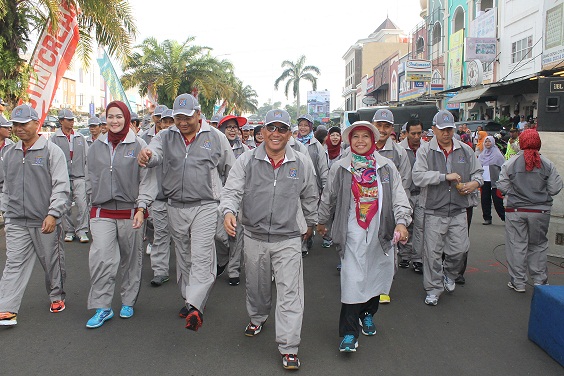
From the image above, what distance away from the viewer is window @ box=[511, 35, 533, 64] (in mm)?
21500

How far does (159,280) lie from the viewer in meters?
6.65

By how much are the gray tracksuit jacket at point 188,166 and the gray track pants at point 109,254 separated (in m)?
0.54

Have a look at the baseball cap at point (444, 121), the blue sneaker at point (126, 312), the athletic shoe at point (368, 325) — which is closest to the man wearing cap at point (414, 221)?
the baseball cap at point (444, 121)

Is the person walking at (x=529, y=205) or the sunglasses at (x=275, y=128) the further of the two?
the person walking at (x=529, y=205)

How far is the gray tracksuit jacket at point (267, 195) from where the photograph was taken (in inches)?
175

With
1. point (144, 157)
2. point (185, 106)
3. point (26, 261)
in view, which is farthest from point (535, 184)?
point (26, 261)

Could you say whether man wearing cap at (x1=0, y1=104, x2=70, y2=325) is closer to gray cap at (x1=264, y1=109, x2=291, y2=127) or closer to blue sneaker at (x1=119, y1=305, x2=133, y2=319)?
blue sneaker at (x1=119, y1=305, x2=133, y2=319)

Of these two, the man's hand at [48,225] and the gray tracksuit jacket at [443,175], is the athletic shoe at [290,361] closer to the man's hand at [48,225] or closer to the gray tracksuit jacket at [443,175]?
the man's hand at [48,225]

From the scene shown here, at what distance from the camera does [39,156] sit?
17.4 feet

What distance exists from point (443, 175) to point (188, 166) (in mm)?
2765

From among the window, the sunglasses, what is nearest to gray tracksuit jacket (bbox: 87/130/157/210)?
the sunglasses

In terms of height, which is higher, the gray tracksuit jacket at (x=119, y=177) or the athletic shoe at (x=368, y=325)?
the gray tracksuit jacket at (x=119, y=177)

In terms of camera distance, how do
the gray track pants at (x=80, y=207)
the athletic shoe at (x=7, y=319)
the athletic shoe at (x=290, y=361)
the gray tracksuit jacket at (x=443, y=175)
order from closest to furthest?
the athletic shoe at (x=290, y=361)
the athletic shoe at (x=7, y=319)
the gray tracksuit jacket at (x=443, y=175)
the gray track pants at (x=80, y=207)

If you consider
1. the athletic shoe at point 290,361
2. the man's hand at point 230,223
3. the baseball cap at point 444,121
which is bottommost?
the athletic shoe at point 290,361
